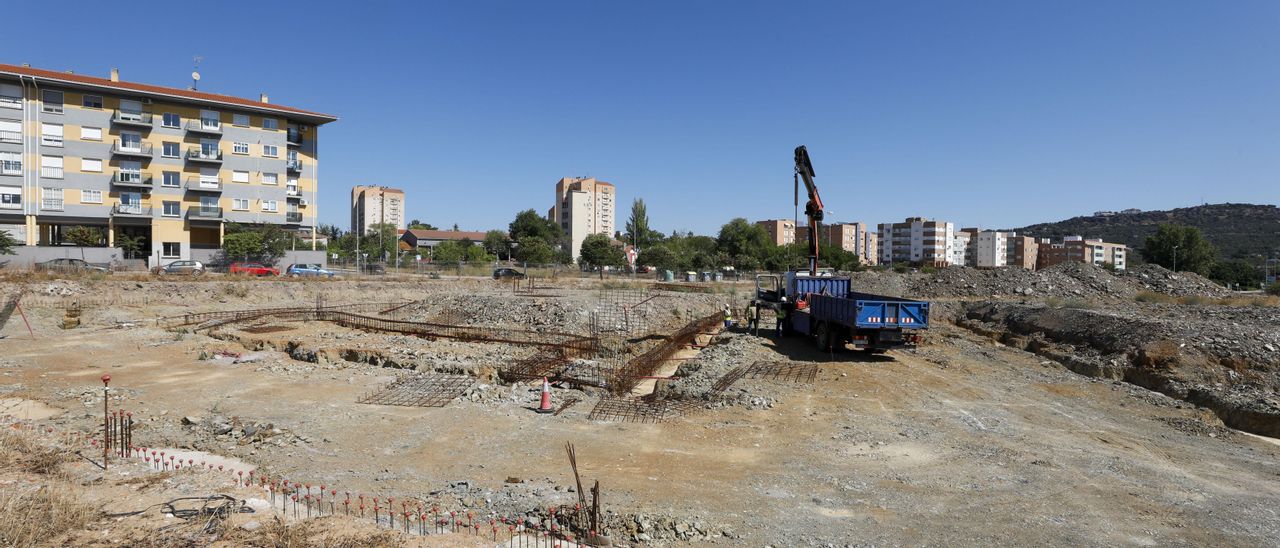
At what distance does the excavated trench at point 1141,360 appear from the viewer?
13766 millimetres

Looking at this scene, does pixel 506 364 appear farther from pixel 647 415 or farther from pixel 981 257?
pixel 981 257

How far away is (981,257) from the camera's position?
155125 mm

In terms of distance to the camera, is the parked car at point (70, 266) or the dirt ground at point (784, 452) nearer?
the dirt ground at point (784, 452)

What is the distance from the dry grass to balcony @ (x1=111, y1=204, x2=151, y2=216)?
5044 centimetres

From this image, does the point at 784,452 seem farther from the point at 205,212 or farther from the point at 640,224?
the point at 640,224

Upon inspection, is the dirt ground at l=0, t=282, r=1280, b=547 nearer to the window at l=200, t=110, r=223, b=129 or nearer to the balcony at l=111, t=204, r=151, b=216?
the balcony at l=111, t=204, r=151, b=216

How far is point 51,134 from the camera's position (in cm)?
4531

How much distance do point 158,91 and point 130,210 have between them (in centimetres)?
928

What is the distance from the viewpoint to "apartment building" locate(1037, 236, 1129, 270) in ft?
495

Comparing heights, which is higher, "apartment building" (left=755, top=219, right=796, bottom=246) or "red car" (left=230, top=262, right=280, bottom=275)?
"apartment building" (left=755, top=219, right=796, bottom=246)

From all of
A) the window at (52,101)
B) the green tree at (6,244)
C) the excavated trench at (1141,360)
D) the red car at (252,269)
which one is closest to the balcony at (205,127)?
the window at (52,101)

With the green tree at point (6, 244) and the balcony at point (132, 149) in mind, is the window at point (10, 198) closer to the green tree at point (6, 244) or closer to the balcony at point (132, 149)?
the green tree at point (6, 244)

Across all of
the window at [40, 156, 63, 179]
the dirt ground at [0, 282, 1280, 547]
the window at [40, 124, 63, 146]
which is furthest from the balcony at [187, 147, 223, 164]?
the dirt ground at [0, 282, 1280, 547]

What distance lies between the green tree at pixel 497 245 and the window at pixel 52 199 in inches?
1973
